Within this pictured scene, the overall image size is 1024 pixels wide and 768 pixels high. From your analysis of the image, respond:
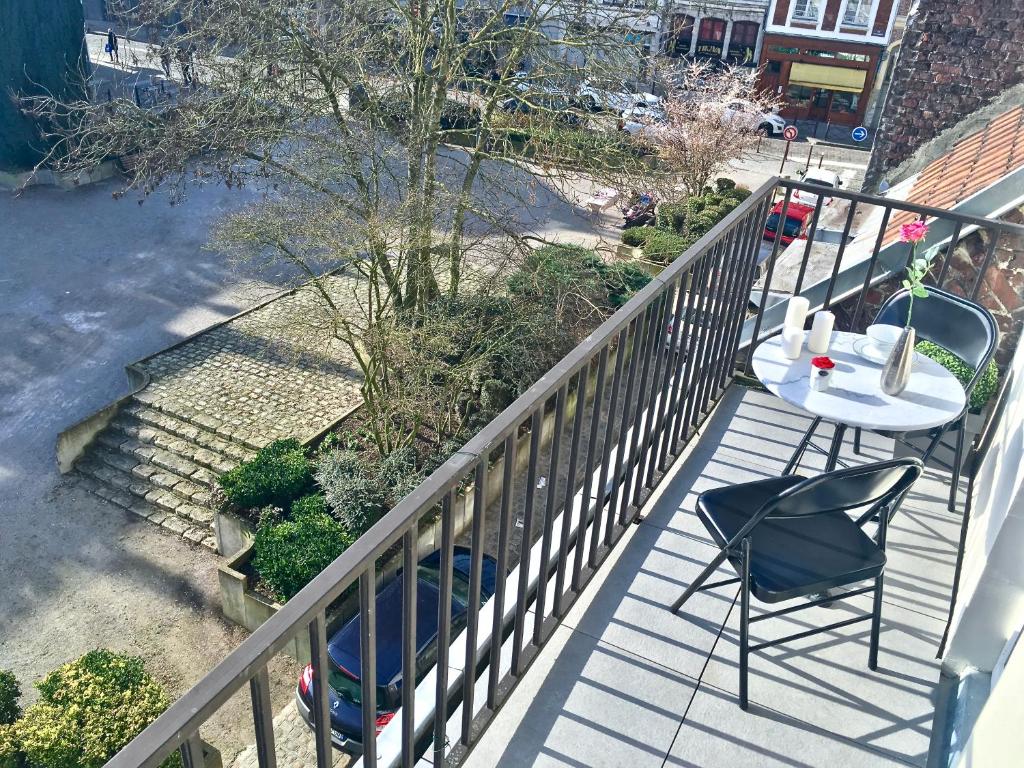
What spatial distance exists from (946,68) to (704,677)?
9662 mm

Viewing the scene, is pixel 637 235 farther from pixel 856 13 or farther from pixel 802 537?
pixel 856 13

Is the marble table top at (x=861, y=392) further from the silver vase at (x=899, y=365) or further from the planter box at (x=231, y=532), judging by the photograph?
the planter box at (x=231, y=532)

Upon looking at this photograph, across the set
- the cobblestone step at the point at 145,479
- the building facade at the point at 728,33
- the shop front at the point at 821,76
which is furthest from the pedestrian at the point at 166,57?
the shop front at the point at 821,76

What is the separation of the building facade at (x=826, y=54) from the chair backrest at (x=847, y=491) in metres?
30.6

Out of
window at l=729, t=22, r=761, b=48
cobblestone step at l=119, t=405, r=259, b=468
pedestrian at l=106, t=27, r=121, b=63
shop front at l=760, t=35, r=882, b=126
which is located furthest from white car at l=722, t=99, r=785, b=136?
cobblestone step at l=119, t=405, r=259, b=468

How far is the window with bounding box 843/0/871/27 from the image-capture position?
29828mm

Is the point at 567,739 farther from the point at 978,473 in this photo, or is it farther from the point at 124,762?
the point at 978,473

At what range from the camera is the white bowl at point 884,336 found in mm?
3096

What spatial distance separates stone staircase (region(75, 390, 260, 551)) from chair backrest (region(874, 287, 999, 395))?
8970 mm

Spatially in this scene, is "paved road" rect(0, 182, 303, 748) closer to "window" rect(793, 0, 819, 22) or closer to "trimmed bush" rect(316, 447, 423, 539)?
"trimmed bush" rect(316, 447, 423, 539)

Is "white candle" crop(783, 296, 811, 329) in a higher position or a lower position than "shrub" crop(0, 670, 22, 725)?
higher

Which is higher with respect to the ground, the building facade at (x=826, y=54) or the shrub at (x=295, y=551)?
the building facade at (x=826, y=54)

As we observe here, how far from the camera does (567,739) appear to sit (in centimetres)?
210

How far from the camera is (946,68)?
31.8 ft
